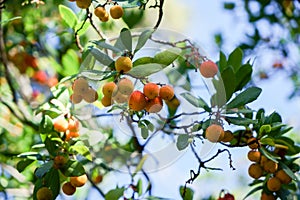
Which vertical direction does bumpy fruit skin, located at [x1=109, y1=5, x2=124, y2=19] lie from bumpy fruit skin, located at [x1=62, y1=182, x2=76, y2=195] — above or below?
above

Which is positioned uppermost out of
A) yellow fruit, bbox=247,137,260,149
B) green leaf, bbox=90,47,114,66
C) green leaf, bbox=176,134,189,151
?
green leaf, bbox=90,47,114,66

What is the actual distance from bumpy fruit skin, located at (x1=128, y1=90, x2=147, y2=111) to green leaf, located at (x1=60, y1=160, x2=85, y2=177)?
0.79ft

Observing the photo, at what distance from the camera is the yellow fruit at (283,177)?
4.52 feet

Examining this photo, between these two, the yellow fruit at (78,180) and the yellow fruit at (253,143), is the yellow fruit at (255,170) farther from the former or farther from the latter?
the yellow fruit at (78,180)

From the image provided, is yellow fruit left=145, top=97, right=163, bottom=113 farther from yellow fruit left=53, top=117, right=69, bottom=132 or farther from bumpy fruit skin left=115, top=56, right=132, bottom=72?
yellow fruit left=53, top=117, right=69, bottom=132

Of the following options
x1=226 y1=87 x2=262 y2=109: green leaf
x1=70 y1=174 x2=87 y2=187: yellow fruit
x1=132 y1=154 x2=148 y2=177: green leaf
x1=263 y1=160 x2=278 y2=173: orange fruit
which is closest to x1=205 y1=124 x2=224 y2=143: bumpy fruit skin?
x1=226 y1=87 x2=262 y2=109: green leaf

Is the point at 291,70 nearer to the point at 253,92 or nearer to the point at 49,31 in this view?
the point at 49,31

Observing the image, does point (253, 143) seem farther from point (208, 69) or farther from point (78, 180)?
point (78, 180)

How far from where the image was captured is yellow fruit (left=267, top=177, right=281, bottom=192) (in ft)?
4.50

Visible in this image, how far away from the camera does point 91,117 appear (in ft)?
4.94

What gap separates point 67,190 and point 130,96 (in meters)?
0.31

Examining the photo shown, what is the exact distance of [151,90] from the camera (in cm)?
114

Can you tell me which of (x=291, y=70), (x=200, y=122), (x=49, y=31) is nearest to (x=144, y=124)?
(x=200, y=122)

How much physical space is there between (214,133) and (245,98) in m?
0.14
